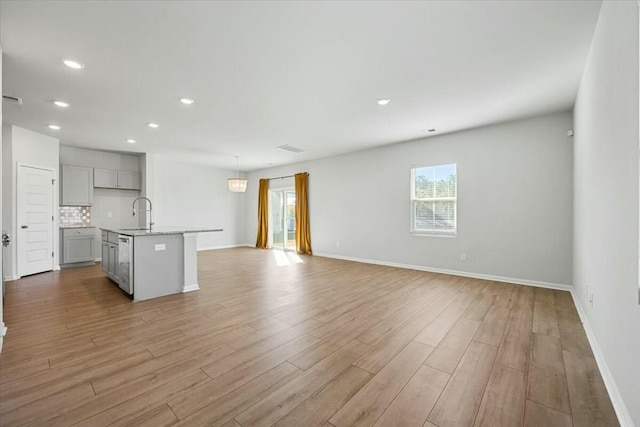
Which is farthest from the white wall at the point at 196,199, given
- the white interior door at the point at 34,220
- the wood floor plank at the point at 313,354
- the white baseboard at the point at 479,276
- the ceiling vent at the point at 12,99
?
the wood floor plank at the point at 313,354

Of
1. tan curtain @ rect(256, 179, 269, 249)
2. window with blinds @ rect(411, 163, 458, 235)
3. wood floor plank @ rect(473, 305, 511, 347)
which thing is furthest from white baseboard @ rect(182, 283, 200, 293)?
tan curtain @ rect(256, 179, 269, 249)

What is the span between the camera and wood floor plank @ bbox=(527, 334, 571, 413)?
1.71m

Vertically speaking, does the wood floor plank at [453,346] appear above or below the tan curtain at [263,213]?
below

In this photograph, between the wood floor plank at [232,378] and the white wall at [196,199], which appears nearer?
the wood floor plank at [232,378]

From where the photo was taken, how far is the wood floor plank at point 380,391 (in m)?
1.54

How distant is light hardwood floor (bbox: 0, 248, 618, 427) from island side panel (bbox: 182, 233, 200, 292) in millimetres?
211

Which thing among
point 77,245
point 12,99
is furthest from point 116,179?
point 12,99

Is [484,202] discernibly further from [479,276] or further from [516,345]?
[516,345]

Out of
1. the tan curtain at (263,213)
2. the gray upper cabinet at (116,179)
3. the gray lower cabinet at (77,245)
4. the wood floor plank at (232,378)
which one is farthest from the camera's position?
the tan curtain at (263,213)

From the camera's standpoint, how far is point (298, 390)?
1.79 m

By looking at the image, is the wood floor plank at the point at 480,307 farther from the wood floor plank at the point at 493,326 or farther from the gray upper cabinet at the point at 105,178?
the gray upper cabinet at the point at 105,178

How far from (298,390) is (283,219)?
7173 mm

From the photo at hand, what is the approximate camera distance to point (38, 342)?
2.45 metres

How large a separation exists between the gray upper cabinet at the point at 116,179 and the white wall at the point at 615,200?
28.1ft
